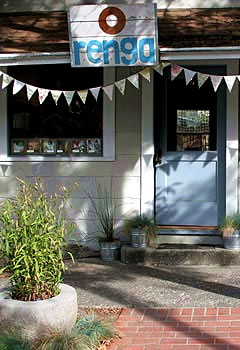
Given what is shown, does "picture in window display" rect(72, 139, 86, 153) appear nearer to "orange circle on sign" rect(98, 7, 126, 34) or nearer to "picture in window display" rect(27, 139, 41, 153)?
"picture in window display" rect(27, 139, 41, 153)

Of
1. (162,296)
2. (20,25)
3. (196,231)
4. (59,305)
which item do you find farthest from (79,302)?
→ (20,25)

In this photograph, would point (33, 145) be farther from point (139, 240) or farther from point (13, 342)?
point (13, 342)

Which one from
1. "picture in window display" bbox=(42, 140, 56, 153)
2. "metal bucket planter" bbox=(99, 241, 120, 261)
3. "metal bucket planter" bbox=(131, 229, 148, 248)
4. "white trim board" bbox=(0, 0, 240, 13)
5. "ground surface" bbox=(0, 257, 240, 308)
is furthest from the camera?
"picture in window display" bbox=(42, 140, 56, 153)

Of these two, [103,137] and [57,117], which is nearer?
[103,137]

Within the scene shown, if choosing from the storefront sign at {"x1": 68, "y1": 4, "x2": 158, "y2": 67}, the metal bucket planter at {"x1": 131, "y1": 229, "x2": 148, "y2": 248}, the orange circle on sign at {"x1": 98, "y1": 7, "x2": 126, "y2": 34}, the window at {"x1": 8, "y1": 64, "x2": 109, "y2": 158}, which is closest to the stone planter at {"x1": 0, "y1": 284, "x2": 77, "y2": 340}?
A: the metal bucket planter at {"x1": 131, "y1": 229, "x2": 148, "y2": 248}

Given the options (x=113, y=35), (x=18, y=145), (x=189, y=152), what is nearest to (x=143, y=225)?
(x=189, y=152)

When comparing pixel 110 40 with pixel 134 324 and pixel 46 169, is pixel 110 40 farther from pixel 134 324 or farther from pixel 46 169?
pixel 134 324

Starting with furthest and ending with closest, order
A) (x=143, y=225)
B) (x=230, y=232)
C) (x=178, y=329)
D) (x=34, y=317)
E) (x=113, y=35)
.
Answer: (x=143, y=225)
(x=230, y=232)
(x=113, y=35)
(x=178, y=329)
(x=34, y=317)

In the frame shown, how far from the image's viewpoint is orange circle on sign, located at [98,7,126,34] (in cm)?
675

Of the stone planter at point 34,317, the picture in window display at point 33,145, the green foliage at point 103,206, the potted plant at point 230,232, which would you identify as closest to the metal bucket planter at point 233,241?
the potted plant at point 230,232

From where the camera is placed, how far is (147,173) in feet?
26.4

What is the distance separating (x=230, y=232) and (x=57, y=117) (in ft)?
9.45

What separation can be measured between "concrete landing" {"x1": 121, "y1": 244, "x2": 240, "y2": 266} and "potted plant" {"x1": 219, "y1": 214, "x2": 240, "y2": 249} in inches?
3.6

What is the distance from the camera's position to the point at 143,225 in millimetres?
7746
